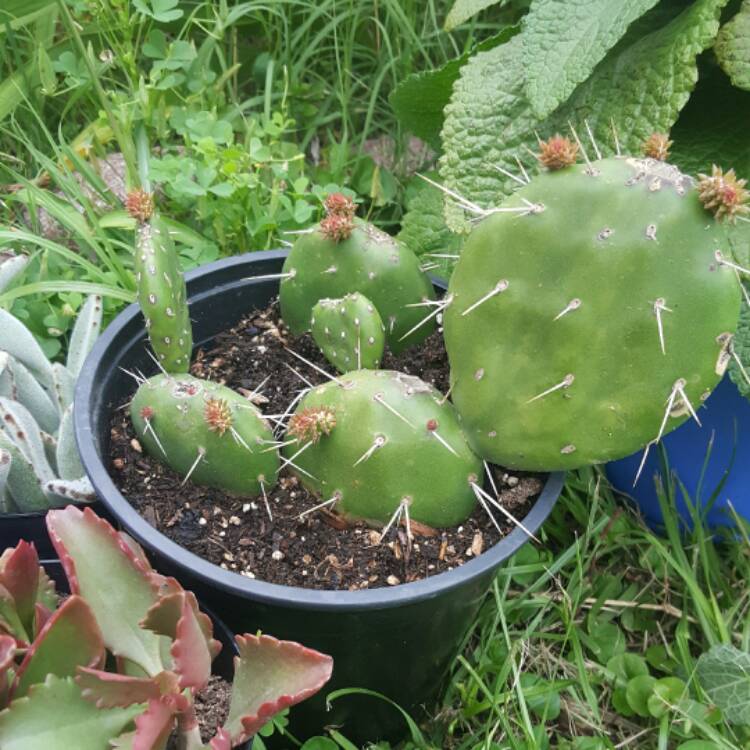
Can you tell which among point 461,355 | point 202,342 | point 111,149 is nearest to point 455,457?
point 461,355

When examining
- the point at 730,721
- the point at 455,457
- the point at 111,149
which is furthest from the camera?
the point at 111,149

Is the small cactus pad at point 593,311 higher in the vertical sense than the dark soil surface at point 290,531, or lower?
higher

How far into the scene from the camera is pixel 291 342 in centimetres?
136

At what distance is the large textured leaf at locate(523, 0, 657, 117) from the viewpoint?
1.15m

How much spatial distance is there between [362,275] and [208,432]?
0.94 feet

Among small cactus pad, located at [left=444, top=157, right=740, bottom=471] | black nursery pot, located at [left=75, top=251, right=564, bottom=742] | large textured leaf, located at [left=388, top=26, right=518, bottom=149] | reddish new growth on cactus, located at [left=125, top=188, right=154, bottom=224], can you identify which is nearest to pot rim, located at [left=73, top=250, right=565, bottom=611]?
black nursery pot, located at [left=75, top=251, right=564, bottom=742]

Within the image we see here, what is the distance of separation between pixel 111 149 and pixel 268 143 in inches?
16.7

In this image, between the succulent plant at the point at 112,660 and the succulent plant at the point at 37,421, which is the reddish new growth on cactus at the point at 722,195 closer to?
the succulent plant at the point at 112,660

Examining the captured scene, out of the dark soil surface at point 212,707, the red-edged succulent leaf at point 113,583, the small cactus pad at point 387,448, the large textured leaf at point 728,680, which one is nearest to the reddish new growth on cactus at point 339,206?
the small cactus pad at point 387,448

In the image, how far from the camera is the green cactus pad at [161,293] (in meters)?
1.09

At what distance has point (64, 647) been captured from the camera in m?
0.85

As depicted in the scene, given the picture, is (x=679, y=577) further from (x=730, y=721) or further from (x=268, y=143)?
(x=268, y=143)

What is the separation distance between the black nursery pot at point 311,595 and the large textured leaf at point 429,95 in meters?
0.35

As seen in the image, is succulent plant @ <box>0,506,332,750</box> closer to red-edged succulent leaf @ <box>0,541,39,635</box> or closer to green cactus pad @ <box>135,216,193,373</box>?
red-edged succulent leaf @ <box>0,541,39,635</box>
